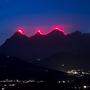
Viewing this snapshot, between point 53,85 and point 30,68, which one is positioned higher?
point 30,68

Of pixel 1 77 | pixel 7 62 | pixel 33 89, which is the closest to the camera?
pixel 33 89

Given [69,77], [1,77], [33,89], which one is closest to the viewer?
[33,89]

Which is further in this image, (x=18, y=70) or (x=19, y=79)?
(x=18, y=70)

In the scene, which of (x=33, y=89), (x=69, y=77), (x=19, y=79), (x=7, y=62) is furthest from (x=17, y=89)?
(x=7, y=62)

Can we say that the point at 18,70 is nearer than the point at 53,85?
No

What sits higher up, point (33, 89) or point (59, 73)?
point (59, 73)

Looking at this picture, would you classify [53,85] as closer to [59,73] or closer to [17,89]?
[17,89]

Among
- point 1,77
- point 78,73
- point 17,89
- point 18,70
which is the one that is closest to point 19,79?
point 1,77

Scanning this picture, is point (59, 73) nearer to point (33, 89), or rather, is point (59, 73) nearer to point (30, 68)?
point (30, 68)

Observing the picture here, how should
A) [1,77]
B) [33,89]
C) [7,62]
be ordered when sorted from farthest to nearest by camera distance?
[7,62] < [1,77] < [33,89]
